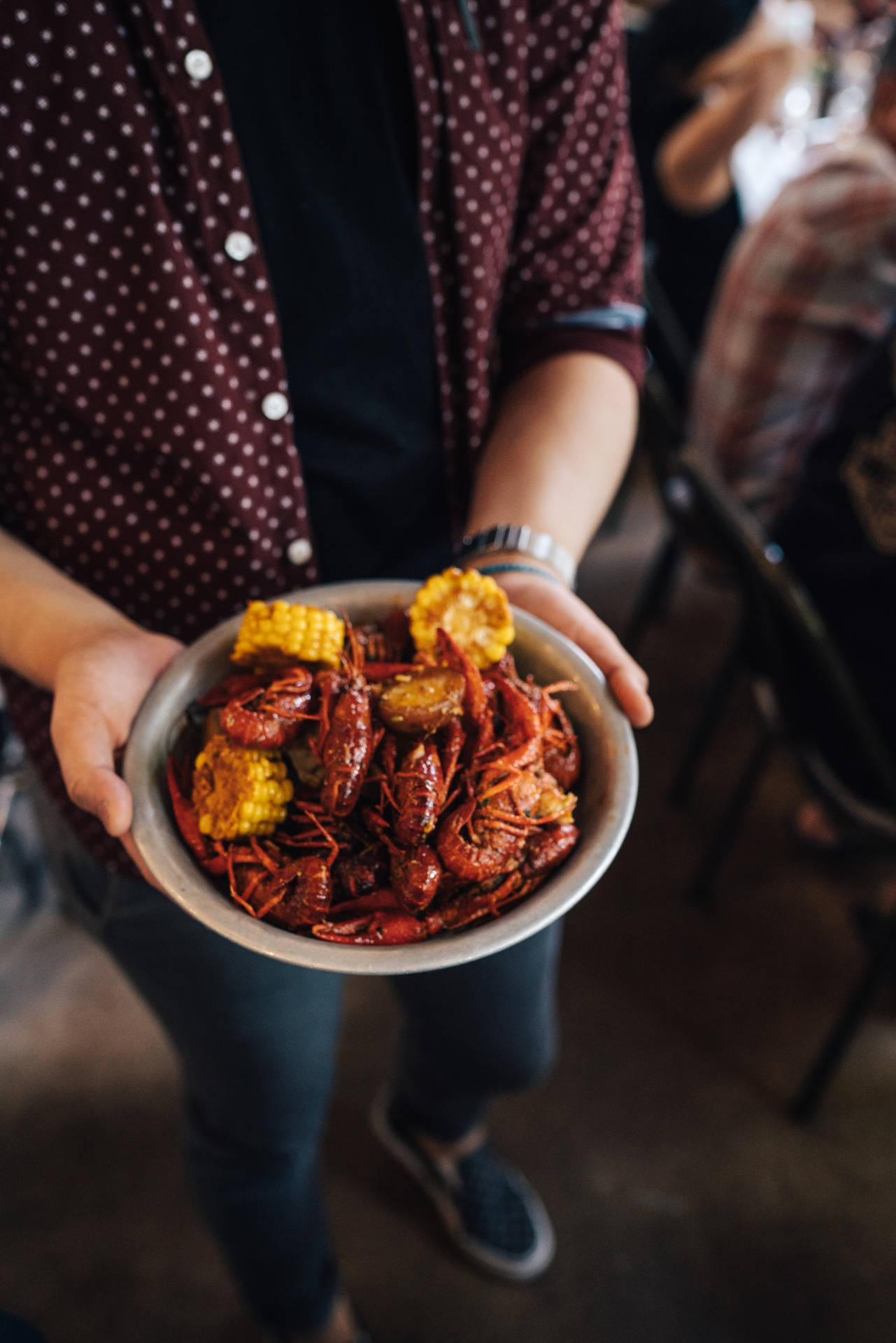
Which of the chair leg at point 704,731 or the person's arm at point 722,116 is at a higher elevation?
the person's arm at point 722,116

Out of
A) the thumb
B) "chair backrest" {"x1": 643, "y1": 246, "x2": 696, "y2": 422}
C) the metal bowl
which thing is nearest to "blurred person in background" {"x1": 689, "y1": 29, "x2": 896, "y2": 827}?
"chair backrest" {"x1": 643, "y1": 246, "x2": 696, "y2": 422}

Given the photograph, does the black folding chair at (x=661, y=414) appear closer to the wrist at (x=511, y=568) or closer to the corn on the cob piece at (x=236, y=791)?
the wrist at (x=511, y=568)

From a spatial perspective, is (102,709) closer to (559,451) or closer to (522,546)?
(522,546)

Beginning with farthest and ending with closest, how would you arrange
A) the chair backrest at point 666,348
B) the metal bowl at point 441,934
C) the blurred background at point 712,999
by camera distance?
the chair backrest at point 666,348
the blurred background at point 712,999
the metal bowl at point 441,934

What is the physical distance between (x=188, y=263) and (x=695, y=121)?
6.80 ft

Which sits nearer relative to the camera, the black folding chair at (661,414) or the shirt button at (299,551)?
the shirt button at (299,551)

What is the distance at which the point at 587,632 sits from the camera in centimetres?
83

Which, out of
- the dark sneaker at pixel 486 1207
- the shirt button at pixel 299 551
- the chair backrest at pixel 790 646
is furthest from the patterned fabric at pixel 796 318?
the dark sneaker at pixel 486 1207

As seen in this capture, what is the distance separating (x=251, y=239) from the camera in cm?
77

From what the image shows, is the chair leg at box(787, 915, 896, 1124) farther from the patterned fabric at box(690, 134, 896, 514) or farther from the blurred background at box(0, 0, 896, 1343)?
the patterned fabric at box(690, 134, 896, 514)

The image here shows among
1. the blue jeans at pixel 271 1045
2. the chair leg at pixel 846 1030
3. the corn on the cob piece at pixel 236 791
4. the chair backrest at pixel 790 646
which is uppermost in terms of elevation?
the corn on the cob piece at pixel 236 791

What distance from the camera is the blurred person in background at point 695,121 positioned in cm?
221

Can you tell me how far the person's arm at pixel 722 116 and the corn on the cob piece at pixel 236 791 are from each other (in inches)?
87.7

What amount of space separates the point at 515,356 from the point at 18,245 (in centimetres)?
60
